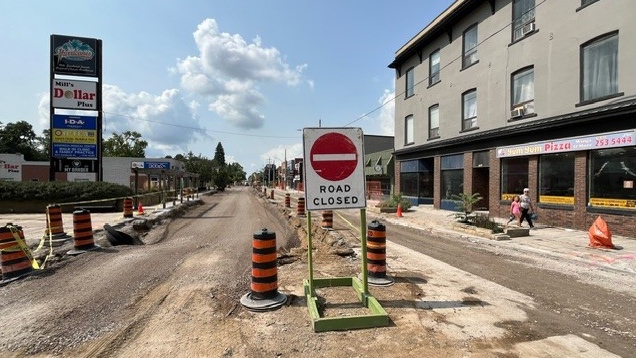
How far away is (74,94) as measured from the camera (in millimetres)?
22031

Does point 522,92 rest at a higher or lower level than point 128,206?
higher

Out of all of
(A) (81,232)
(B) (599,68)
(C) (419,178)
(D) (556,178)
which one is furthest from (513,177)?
(A) (81,232)

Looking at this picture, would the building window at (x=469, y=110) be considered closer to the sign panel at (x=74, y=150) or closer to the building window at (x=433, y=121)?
the building window at (x=433, y=121)

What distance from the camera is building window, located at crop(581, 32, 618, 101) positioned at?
1162cm

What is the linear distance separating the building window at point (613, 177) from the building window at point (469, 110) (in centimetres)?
685

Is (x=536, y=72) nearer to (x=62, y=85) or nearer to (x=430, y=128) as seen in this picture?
(x=430, y=128)

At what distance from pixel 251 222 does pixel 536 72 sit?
13.8 m

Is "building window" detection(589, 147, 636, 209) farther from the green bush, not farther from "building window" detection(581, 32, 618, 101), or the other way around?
the green bush

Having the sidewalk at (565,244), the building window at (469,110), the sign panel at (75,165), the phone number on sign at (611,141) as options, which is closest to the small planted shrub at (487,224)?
the sidewalk at (565,244)

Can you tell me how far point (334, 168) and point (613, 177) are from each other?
1159 centimetres

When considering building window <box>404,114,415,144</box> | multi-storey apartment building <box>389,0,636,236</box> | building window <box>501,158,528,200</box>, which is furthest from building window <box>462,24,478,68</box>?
building window <box>404,114,415,144</box>

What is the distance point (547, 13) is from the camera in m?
14.0

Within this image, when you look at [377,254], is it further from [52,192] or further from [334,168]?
[52,192]

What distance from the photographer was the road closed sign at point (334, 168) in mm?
4848
